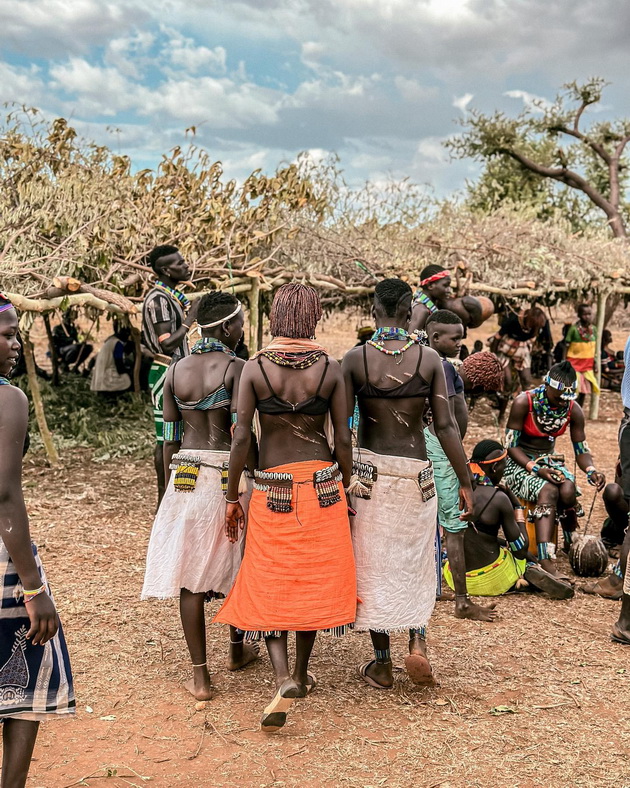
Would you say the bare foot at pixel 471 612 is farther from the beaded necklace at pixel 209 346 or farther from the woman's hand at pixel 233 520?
the beaded necklace at pixel 209 346

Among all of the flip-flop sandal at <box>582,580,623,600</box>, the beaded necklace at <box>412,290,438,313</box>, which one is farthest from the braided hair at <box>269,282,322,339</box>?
the flip-flop sandal at <box>582,580,623,600</box>

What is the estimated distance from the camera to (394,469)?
3.67 metres

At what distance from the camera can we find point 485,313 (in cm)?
726

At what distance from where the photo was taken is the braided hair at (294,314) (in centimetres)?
350

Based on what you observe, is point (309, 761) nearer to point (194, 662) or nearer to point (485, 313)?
point (194, 662)

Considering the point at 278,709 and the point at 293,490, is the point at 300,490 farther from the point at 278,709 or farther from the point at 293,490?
the point at 278,709

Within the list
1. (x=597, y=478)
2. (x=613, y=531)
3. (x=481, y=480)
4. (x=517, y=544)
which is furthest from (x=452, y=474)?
A: (x=613, y=531)

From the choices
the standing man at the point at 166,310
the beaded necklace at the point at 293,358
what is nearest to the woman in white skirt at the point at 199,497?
the beaded necklace at the point at 293,358

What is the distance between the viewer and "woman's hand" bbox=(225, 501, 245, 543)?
360 centimetres

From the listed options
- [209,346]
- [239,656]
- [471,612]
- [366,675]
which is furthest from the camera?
[471,612]

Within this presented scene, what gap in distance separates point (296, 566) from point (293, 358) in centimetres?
89

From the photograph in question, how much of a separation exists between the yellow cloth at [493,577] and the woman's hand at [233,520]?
1912 mm

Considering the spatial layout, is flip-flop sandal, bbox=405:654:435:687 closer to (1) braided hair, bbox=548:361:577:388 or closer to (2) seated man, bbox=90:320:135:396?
(1) braided hair, bbox=548:361:577:388

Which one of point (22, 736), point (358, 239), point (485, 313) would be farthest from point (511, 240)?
point (22, 736)
